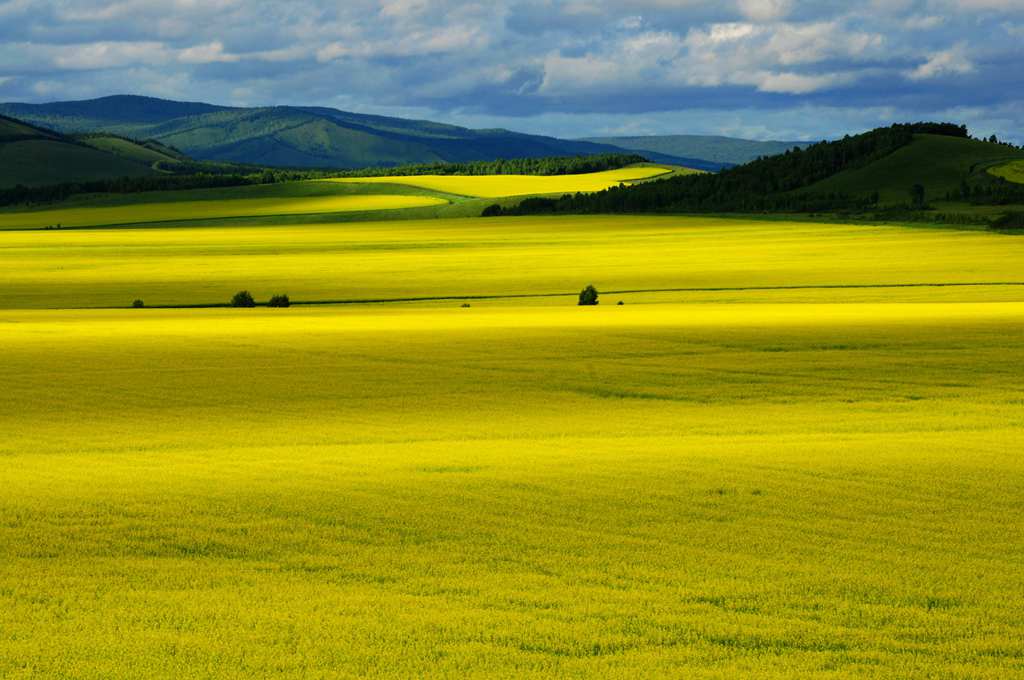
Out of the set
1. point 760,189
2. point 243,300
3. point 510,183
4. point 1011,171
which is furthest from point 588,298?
point 510,183

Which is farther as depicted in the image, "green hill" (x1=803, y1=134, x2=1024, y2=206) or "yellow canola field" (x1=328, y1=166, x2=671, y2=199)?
"yellow canola field" (x1=328, y1=166, x2=671, y2=199)

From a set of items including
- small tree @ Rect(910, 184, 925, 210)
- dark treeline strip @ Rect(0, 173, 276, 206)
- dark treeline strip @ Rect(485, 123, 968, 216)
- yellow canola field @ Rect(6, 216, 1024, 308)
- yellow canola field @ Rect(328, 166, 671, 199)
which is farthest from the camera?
dark treeline strip @ Rect(0, 173, 276, 206)

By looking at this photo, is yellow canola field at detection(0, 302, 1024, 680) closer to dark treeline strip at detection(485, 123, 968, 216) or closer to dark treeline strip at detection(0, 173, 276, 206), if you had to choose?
dark treeline strip at detection(485, 123, 968, 216)

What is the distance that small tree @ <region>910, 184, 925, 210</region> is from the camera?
363 ft

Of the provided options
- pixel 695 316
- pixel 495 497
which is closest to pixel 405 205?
pixel 695 316

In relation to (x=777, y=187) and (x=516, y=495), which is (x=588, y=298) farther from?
(x=777, y=187)

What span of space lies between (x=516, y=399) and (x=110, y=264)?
53.6m

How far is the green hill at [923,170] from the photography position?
4948 inches

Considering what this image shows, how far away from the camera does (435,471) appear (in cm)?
1634

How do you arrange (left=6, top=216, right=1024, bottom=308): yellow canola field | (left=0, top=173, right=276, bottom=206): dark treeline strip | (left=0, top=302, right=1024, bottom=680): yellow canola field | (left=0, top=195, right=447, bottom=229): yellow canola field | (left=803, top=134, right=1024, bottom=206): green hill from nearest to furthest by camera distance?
(left=0, top=302, right=1024, bottom=680): yellow canola field < (left=6, top=216, right=1024, bottom=308): yellow canola field < (left=803, top=134, right=1024, bottom=206): green hill < (left=0, top=195, right=447, bottom=229): yellow canola field < (left=0, top=173, right=276, bottom=206): dark treeline strip

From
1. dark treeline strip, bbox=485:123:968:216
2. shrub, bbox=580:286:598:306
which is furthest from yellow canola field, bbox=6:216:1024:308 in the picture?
dark treeline strip, bbox=485:123:968:216

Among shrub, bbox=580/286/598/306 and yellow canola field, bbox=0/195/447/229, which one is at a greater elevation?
yellow canola field, bbox=0/195/447/229

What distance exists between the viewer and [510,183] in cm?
17350

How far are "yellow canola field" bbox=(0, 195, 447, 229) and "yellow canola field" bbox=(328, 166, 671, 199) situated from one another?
39.7ft
